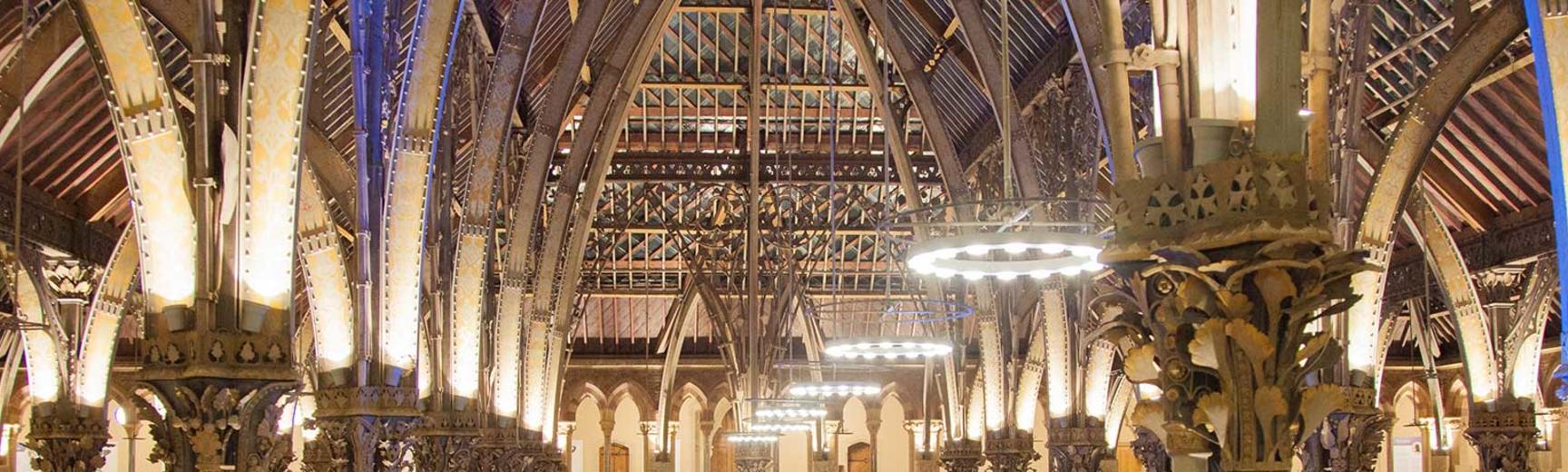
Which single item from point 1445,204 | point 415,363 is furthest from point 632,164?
point 415,363

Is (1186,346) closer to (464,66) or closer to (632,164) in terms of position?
(464,66)

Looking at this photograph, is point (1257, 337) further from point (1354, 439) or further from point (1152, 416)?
point (1354, 439)

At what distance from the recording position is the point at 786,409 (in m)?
33.3

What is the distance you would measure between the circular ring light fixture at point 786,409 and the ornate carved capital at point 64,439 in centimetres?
1229

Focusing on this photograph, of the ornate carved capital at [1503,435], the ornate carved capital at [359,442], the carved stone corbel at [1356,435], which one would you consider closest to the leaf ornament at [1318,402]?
the carved stone corbel at [1356,435]

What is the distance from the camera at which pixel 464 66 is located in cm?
1981

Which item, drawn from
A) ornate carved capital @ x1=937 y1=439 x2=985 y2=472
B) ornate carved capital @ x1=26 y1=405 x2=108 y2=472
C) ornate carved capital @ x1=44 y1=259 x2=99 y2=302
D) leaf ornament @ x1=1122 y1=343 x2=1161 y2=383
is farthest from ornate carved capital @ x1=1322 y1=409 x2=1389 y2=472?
ornate carved capital @ x1=44 y1=259 x2=99 y2=302

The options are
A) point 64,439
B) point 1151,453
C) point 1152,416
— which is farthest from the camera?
point 1151,453

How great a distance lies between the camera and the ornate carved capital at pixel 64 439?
22.5 meters

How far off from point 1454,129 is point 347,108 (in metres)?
18.5

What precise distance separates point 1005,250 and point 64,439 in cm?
1514

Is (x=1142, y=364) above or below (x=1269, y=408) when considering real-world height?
above

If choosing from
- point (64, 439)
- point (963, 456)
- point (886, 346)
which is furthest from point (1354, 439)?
point (963, 456)

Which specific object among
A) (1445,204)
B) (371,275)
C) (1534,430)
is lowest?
(1534,430)
